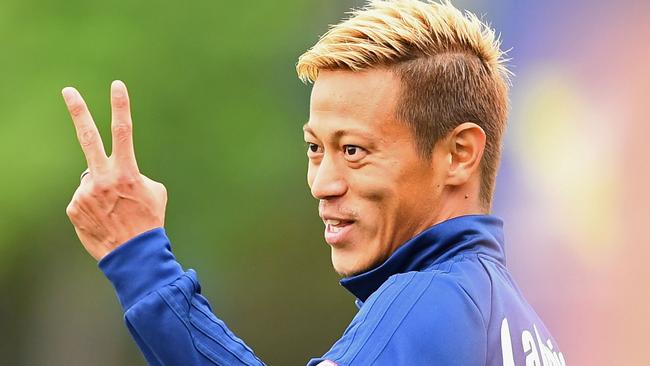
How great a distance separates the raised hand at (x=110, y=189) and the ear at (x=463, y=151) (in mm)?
590

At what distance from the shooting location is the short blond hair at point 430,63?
2.21 meters

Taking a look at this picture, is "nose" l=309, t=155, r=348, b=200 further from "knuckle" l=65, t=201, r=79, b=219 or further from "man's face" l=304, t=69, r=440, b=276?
"knuckle" l=65, t=201, r=79, b=219

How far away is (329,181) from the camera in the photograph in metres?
2.22

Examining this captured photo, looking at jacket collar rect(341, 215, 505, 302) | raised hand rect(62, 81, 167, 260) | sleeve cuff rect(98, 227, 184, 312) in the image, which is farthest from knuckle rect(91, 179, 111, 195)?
jacket collar rect(341, 215, 505, 302)

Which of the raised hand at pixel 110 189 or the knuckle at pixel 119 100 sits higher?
the knuckle at pixel 119 100

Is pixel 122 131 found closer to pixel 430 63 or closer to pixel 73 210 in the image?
pixel 73 210

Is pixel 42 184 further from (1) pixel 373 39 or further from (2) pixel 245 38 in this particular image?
(1) pixel 373 39

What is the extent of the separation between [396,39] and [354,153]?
0.24 m

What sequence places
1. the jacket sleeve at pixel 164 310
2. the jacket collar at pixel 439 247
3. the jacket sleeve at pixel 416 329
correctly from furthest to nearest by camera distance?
the jacket collar at pixel 439 247 < the jacket sleeve at pixel 164 310 < the jacket sleeve at pixel 416 329

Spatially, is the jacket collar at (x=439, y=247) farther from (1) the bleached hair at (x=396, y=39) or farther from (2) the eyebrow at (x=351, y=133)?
(1) the bleached hair at (x=396, y=39)

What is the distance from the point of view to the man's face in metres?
2.19

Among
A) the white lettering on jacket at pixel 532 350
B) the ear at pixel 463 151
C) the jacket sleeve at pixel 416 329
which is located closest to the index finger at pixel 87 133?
the jacket sleeve at pixel 416 329

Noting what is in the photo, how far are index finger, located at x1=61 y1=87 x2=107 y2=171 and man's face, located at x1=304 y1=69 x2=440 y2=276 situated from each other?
0.44 m

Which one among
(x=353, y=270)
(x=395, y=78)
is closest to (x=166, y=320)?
(x=353, y=270)
